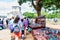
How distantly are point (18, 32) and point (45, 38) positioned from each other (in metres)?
3.41

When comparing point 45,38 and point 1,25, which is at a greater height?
point 45,38

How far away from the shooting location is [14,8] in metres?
47.9

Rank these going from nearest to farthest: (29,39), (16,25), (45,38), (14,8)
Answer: (45,38) → (16,25) → (29,39) → (14,8)

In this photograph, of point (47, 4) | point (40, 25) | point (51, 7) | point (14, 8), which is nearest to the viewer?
point (40, 25)

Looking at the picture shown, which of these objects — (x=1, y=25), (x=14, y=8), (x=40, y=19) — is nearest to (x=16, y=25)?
(x=40, y=19)

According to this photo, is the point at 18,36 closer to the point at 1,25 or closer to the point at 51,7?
the point at 51,7

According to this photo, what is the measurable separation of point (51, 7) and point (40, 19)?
310cm

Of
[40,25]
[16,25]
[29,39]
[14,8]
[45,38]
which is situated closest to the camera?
[45,38]

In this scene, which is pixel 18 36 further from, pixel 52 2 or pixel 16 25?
pixel 52 2

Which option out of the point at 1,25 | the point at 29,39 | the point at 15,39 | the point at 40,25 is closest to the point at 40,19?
the point at 40,25

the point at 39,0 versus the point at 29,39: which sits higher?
the point at 39,0

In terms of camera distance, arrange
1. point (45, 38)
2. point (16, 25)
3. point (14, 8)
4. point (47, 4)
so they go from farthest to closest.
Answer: point (14, 8) < point (47, 4) < point (16, 25) < point (45, 38)

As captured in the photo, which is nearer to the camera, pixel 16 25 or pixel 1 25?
pixel 16 25

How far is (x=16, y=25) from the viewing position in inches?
524
